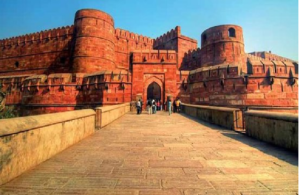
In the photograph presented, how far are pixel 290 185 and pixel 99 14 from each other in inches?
880

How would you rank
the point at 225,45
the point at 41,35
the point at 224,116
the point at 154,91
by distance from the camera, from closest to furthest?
the point at 224,116
the point at 225,45
the point at 154,91
the point at 41,35

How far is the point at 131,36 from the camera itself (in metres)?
27.5

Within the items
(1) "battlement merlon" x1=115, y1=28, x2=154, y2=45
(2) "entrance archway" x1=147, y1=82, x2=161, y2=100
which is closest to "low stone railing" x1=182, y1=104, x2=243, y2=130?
(2) "entrance archway" x1=147, y1=82, x2=161, y2=100

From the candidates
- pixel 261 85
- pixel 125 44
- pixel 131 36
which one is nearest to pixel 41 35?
pixel 125 44

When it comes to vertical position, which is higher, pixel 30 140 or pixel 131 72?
pixel 131 72

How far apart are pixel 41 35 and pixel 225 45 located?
24.0 meters

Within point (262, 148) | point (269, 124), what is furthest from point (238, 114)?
point (262, 148)

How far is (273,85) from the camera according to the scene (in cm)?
1268

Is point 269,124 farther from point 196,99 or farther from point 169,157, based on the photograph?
point 196,99

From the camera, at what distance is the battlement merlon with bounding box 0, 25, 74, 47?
23.5 m

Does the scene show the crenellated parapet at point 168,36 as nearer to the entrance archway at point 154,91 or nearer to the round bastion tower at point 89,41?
the entrance archway at point 154,91

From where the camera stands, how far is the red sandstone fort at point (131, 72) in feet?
42.3

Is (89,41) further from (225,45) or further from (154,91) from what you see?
(225,45)

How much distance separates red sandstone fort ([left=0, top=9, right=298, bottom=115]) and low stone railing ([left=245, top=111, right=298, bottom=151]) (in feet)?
31.1
